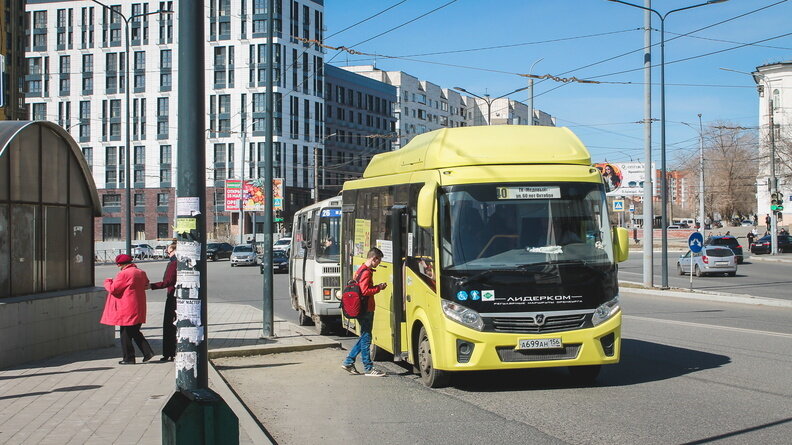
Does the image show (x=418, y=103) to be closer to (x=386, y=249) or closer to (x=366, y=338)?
(x=386, y=249)

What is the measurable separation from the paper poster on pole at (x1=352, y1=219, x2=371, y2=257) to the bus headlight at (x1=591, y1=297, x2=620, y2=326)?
4044mm

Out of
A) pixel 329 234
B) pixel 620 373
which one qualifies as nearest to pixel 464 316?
pixel 620 373

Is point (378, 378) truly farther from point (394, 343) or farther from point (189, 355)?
point (189, 355)

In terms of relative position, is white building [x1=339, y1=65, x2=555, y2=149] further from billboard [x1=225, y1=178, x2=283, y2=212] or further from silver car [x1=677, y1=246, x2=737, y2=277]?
silver car [x1=677, y1=246, x2=737, y2=277]

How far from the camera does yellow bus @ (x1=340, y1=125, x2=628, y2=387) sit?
9.77 metres

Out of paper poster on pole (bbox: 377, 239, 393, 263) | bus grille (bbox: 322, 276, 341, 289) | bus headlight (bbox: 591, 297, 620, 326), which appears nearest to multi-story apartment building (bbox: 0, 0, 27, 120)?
bus grille (bbox: 322, 276, 341, 289)

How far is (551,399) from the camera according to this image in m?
9.51

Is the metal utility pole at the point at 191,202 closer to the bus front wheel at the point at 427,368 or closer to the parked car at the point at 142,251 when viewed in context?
the bus front wheel at the point at 427,368

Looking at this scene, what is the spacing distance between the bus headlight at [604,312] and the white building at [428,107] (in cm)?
10196

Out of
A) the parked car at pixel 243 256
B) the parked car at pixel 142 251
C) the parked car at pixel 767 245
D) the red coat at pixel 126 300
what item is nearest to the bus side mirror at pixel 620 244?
the red coat at pixel 126 300

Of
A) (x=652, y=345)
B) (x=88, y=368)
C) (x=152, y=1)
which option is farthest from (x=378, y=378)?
(x=152, y=1)

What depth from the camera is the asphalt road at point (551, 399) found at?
7773 mm

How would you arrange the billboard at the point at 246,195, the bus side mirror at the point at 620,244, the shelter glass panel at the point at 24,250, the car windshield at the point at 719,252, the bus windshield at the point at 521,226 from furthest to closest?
the billboard at the point at 246,195, the car windshield at the point at 719,252, the shelter glass panel at the point at 24,250, the bus side mirror at the point at 620,244, the bus windshield at the point at 521,226

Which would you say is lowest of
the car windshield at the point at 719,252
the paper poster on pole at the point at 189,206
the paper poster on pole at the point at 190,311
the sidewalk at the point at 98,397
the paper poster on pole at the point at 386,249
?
the sidewalk at the point at 98,397
